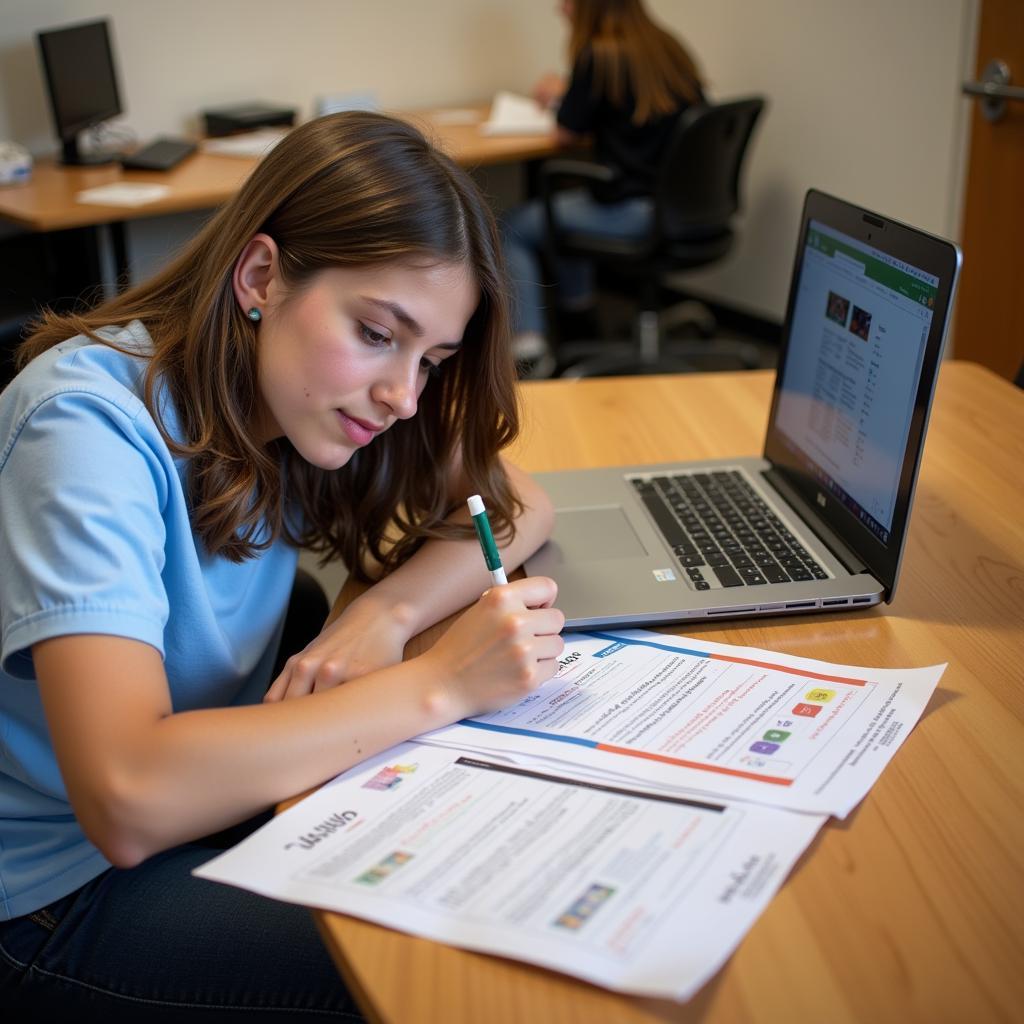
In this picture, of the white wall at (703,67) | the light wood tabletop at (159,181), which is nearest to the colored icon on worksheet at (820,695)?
the light wood tabletop at (159,181)

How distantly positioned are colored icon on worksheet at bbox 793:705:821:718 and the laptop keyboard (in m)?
0.18

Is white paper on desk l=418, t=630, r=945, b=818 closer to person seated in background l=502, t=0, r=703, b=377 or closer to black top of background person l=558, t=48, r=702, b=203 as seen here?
person seated in background l=502, t=0, r=703, b=377

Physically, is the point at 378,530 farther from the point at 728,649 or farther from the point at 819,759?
the point at 819,759

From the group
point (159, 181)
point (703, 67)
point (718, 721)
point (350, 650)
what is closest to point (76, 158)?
point (159, 181)

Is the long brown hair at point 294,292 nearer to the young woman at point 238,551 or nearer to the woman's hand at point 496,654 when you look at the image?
the young woman at point 238,551

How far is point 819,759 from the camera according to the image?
794 mm

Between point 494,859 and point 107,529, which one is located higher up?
point 107,529

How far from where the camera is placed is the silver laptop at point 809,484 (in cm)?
98

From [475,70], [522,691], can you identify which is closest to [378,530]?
[522,691]

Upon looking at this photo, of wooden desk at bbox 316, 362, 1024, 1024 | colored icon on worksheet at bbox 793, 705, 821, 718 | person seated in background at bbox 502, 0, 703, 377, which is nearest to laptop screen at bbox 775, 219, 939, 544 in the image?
wooden desk at bbox 316, 362, 1024, 1024

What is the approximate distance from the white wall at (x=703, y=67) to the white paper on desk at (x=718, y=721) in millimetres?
2666

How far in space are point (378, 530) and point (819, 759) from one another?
54cm

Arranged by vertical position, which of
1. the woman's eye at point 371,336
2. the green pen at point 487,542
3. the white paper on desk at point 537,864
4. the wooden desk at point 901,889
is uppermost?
the woman's eye at point 371,336

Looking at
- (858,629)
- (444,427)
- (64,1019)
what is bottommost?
(64,1019)
